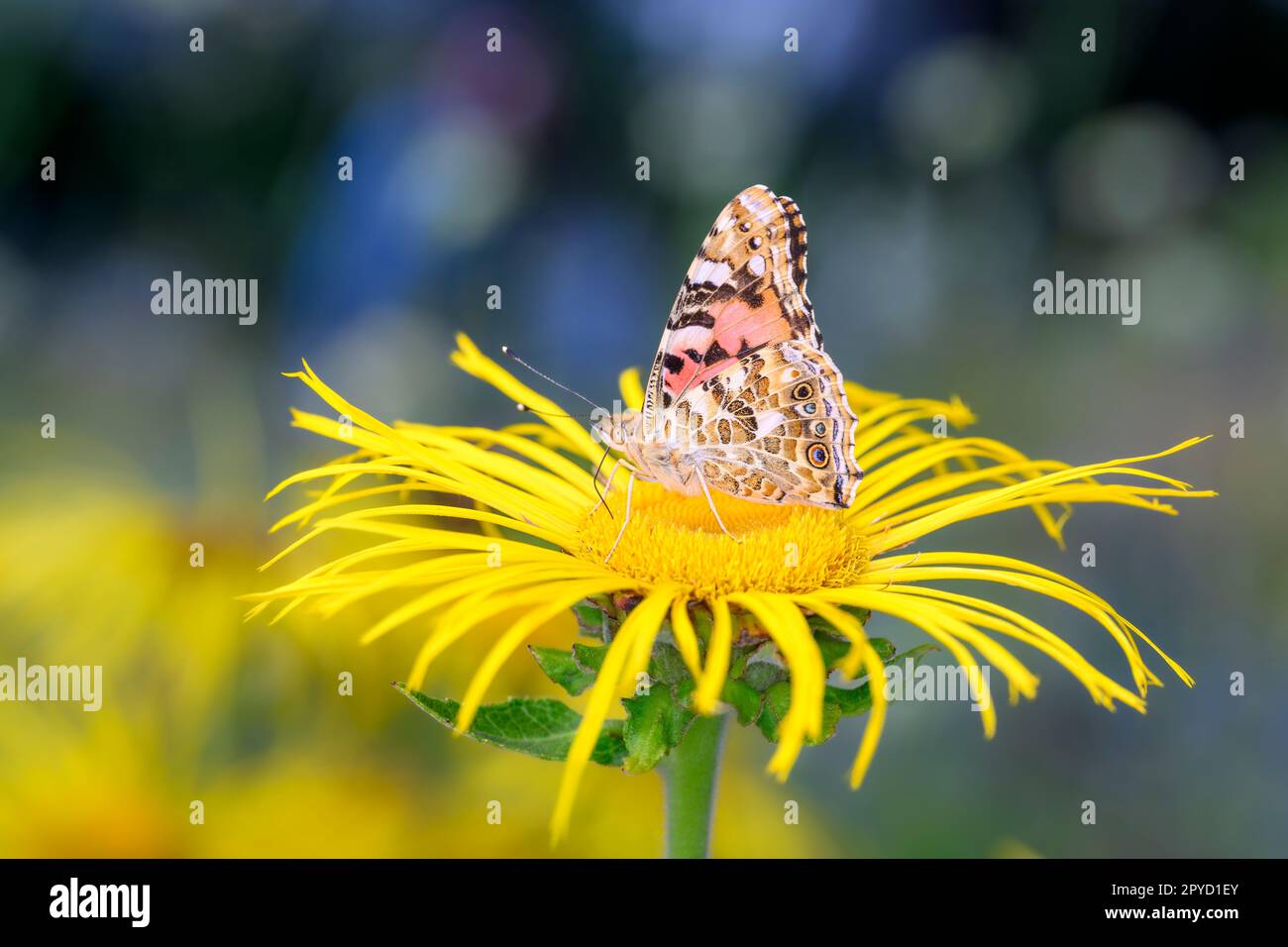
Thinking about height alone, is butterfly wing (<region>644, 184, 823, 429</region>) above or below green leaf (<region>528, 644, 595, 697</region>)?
above

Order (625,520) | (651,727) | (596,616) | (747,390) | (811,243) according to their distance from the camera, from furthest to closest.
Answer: (811,243) → (747,390) → (625,520) → (596,616) → (651,727)

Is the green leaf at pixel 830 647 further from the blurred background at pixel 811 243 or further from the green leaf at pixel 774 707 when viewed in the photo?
the blurred background at pixel 811 243

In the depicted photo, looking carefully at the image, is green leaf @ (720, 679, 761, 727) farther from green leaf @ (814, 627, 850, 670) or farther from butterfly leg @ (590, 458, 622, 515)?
butterfly leg @ (590, 458, 622, 515)

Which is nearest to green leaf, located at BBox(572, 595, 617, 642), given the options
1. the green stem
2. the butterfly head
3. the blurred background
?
the green stem

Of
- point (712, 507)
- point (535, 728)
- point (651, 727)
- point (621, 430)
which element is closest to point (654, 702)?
point (651, 727)

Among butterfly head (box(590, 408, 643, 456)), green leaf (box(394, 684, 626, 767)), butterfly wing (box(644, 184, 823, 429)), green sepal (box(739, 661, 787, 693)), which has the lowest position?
green leaf (box(394, 684, 626, 767))

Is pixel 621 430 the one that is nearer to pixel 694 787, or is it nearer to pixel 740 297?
pixel 740 297
